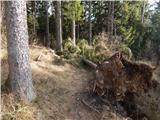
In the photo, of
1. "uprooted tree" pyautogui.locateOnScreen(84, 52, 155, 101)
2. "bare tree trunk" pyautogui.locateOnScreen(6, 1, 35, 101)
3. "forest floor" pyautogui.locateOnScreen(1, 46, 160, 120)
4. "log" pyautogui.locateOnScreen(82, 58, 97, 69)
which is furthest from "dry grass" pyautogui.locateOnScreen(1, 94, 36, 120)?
"log" pyautogui.locateOnScreen(82, 58, 97, 69)

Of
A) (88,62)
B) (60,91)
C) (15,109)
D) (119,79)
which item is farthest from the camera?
(88,62)

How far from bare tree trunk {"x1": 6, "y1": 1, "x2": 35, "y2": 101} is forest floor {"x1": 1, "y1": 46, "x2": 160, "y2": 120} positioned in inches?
26.0

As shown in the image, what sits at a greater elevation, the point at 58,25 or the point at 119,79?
the point at 58,25

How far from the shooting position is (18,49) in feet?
24.2

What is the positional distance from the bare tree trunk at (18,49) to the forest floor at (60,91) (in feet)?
2.17

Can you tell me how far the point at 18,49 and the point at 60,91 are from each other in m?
2.30

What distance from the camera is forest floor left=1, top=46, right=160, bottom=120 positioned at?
805 cm

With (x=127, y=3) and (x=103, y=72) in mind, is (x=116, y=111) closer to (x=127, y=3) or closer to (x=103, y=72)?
(x=103, y=72)

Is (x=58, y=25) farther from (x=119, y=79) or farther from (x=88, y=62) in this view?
(x=119, y=79)

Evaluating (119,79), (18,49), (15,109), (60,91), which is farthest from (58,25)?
(15,109)

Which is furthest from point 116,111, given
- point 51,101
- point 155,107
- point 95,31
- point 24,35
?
point 95,31

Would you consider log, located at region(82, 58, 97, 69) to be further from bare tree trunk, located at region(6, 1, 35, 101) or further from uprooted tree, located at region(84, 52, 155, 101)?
bare tree trunk, located at region(6, 1, 35, 101)

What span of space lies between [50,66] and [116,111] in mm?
3746

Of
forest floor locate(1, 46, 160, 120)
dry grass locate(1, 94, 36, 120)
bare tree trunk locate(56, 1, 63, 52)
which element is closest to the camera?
dry grass locate(1, 94, 36, 120)
